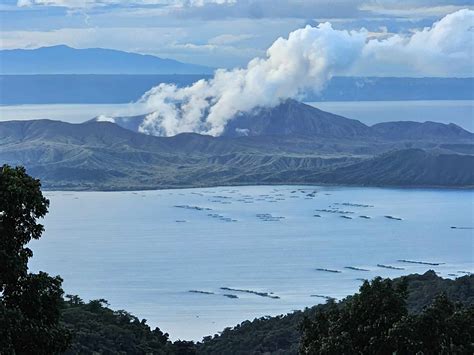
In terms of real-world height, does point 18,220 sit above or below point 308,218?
above

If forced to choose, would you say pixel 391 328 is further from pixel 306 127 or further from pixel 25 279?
pixel 306 127

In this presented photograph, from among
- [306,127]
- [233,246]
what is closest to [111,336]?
[233,246]

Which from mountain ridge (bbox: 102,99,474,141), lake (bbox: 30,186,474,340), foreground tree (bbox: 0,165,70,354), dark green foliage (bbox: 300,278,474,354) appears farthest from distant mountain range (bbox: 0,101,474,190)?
foreground tree (bbox: 0,165,70,354)

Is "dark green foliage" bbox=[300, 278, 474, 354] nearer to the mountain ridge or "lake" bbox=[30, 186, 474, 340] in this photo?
"lake" bbox=[30, 186, 474, 340]

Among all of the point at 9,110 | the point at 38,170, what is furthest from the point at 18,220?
the point at 9,110

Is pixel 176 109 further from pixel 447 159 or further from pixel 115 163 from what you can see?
pixel 447 159
